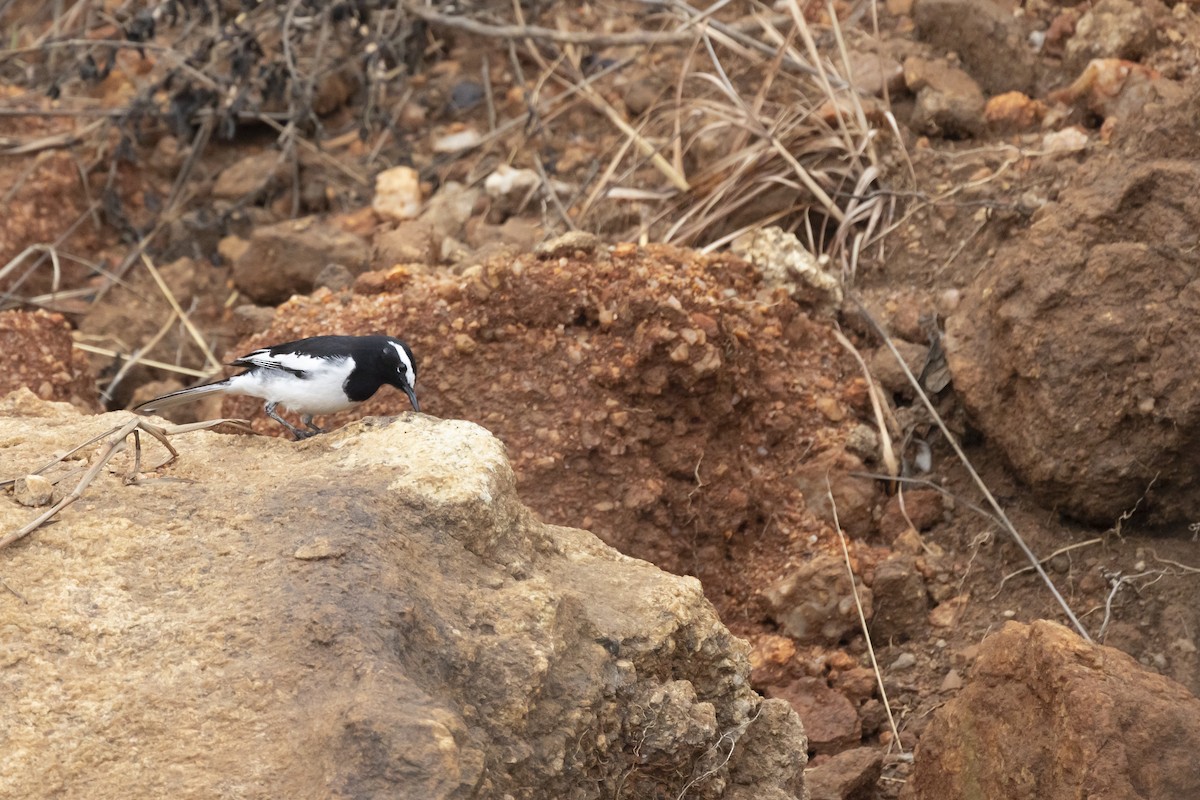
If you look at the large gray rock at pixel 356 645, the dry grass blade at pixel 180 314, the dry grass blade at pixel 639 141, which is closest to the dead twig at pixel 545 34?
the dry grass blade at pixel 639 141

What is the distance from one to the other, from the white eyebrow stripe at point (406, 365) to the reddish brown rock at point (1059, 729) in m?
2.08

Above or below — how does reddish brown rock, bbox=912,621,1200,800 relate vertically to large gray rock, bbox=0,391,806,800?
below

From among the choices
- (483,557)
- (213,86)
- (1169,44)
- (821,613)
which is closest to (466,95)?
(213,86)

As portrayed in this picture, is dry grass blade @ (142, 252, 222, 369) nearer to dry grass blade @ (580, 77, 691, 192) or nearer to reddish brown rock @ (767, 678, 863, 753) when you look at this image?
dry grass blade @ (580, 77, 691, 192)

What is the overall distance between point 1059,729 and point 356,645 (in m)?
2.00

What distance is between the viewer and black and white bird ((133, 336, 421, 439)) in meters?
4.41

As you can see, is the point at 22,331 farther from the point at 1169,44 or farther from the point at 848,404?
the point at 1169,44

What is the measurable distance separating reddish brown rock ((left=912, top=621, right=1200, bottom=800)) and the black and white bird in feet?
6.72

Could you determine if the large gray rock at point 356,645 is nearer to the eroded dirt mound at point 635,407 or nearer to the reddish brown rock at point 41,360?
the eroded dirt mound at point 635,407

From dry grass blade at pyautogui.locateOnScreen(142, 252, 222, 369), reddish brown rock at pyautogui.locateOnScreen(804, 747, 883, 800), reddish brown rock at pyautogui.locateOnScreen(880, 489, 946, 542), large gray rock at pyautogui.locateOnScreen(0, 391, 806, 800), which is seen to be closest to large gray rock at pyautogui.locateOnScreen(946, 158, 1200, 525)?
reddish brown rock at pyautogui.locateOnScreen(880, 489, 946, 542)

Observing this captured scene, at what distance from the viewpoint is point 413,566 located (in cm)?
303

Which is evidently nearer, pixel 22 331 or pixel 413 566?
pixel 413 566

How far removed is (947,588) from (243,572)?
9.92ft

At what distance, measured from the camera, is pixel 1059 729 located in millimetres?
3520
